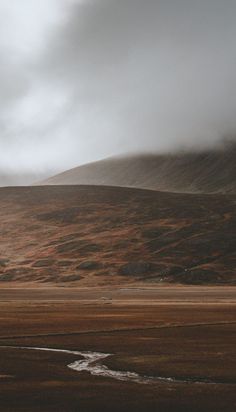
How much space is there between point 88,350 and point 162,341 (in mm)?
6867

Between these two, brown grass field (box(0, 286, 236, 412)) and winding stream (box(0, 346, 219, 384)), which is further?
winding stream (box(0, 346, 219, 384))

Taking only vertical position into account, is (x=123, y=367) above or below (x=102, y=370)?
below

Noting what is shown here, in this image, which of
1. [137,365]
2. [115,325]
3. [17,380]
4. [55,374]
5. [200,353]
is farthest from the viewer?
[115,325]

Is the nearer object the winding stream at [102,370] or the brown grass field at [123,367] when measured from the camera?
the brown grass field at [123,367]

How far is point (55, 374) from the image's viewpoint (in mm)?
30094

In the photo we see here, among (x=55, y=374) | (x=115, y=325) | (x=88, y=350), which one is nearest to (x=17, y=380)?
(x=55, y=374)

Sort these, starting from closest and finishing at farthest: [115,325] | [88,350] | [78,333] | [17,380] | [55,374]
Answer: [17,380] → [55,374] → [88,350] → [78,333] → [115,325]

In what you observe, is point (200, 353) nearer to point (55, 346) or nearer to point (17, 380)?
point (55, 346)

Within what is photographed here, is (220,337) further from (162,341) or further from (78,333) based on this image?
(78,333)

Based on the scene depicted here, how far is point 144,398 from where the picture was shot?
24.7 metres

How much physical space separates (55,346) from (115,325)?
16.9m

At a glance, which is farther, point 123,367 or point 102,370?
point 123,367

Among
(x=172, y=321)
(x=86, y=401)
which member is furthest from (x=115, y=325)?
(x=86, y=401)

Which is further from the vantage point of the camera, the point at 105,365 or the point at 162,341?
the point at 162,341
